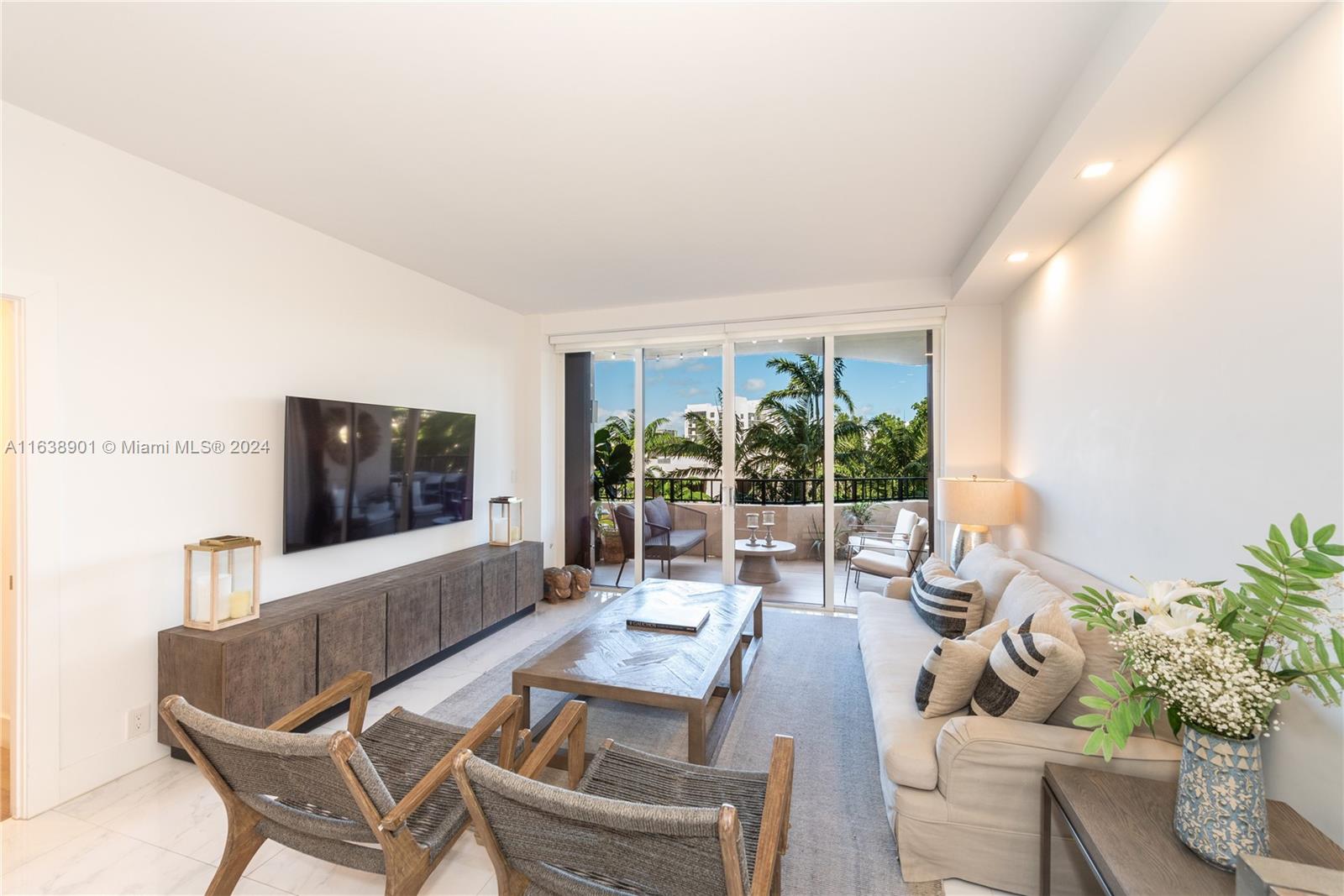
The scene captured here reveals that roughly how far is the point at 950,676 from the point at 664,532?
349 cm

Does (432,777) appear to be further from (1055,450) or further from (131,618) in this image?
(1055,450)

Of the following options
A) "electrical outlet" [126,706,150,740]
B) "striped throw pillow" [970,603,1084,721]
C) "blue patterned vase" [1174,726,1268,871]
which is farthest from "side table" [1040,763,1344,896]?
"electrical outlet" [126,706,150,740]

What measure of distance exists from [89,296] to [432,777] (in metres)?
2.47

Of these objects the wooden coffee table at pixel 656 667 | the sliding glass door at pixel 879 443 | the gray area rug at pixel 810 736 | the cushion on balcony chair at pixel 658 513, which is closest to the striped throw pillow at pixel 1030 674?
the gray area rug at pixel 810 736

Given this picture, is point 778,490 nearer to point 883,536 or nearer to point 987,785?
point 883,536

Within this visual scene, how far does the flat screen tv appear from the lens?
3.07m

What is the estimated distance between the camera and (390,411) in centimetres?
362

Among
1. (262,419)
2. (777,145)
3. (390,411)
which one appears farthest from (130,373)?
(777,145)

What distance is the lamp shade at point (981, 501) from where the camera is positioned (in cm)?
356

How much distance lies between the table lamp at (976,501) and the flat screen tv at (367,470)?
11.6 feet

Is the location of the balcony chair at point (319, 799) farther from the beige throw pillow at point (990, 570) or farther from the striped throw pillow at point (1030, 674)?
the beige throw pillow at point (990, 570)

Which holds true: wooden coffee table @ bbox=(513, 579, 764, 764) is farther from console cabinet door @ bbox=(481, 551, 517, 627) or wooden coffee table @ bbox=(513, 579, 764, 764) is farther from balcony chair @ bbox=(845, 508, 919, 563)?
balcony chair @ bbox=(845, 508, 919, 563)

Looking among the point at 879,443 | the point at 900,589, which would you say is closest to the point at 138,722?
the point at 900,589

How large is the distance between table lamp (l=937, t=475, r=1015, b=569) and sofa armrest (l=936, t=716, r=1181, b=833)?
6.53 ft
